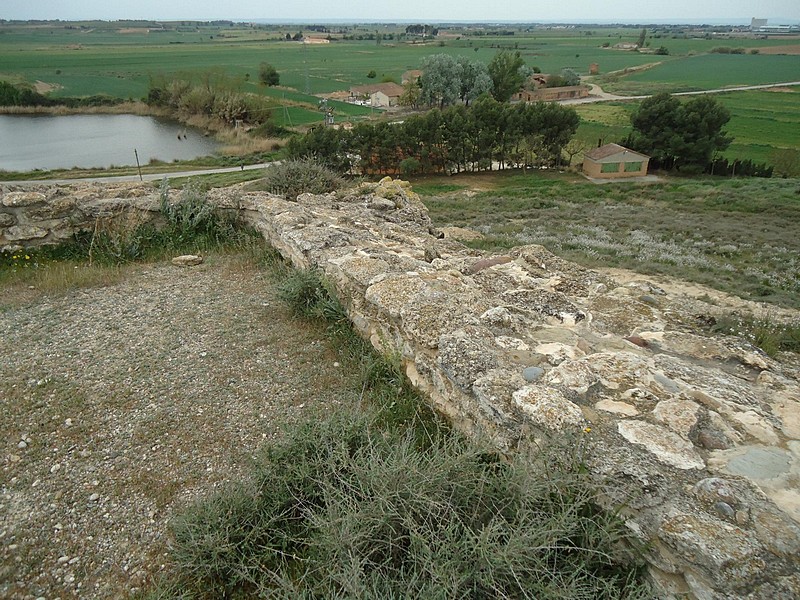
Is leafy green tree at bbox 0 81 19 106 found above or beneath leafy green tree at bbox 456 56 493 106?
beneath

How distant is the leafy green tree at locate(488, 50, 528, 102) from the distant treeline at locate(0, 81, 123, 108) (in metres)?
49.0

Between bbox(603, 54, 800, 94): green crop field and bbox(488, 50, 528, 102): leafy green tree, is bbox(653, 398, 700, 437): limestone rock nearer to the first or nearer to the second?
bbox(488, 50, 528, 102): leafy green tree

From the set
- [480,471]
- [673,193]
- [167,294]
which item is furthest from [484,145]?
[480,471]

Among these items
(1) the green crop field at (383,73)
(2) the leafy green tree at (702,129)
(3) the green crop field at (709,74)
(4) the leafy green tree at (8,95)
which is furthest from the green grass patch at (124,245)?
(3) the green crop field at (709,74)

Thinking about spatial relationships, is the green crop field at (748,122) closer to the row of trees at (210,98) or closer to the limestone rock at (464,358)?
the row of trees at (210,98)

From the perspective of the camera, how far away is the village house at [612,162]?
126ft

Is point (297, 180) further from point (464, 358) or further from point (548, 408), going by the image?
point (548, 408)

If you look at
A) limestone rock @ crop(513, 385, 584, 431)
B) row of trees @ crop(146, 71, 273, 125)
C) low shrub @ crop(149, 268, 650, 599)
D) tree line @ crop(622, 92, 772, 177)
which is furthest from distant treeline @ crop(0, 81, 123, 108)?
limestone rock @ crop(513, 385, 584, 431)

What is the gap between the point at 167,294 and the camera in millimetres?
5918

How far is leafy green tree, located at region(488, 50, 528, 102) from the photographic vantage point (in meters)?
65.1

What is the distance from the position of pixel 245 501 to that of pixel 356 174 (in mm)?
34917

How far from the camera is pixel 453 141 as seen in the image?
38.2m

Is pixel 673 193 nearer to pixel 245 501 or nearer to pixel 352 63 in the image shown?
pixel 245 501

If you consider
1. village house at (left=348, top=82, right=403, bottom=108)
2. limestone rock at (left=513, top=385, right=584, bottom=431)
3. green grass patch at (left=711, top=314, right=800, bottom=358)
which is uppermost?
limestone rock at (left=513, top=385, right=584, bottom=431)
